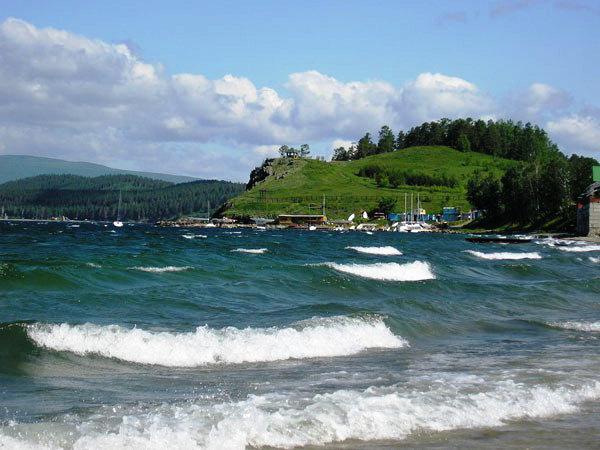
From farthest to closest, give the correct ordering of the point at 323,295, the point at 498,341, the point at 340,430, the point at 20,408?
1. the point at 323,295
2. the point at 498,341
3. the point at 20,408
4. the point at 340,430

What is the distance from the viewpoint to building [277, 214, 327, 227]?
19150 centimetres

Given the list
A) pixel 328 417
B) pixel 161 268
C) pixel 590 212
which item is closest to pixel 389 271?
pixel 161 268

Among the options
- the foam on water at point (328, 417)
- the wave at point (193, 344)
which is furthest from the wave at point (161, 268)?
the foam on water at point (328, 417)

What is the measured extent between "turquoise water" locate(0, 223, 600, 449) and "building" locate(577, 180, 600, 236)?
73.3 metres

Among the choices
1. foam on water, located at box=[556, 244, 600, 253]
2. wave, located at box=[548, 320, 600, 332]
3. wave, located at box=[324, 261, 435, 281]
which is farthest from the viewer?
foam on water, located at box=[556, 244, 600, 253]

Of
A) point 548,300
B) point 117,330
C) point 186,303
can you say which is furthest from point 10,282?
point 548,300

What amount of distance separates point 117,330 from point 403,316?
30.9 ft

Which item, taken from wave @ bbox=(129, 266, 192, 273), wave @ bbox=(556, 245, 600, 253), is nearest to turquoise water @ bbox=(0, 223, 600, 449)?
wave @ bbox=(129, 266, 192, 273)

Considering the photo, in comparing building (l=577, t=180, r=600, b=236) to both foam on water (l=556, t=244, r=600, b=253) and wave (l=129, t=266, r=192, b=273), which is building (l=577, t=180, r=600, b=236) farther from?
wave (l=129, t=266, r=192, b=273)

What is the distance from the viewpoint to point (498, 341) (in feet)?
68.3

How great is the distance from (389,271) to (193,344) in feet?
80.8

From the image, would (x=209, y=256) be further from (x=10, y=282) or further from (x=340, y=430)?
(x=340, y=430)

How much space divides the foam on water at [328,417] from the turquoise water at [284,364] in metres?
0.03

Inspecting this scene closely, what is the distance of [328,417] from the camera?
1135 centimetres
